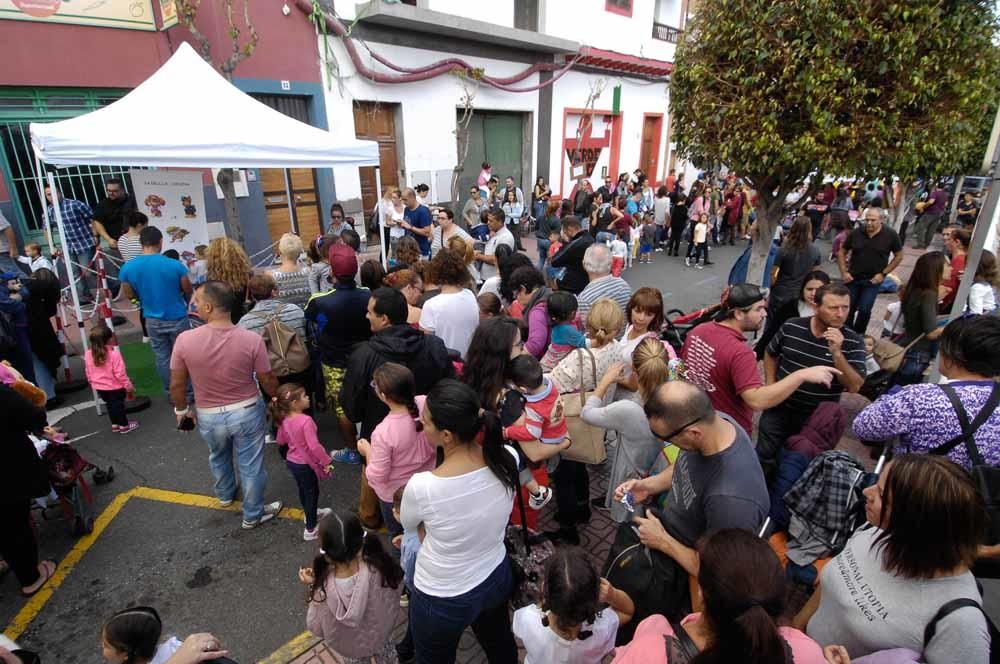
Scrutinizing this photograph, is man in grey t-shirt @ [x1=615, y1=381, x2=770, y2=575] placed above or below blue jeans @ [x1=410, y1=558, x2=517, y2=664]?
above

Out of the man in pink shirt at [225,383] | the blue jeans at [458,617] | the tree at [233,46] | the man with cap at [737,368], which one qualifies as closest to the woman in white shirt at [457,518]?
the blue jeans at [458,617]

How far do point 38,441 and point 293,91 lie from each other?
8772mm

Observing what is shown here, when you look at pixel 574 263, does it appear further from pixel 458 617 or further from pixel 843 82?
pixel 458 617

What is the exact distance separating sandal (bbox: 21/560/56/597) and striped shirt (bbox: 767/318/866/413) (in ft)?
16.2

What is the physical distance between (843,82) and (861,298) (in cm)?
273

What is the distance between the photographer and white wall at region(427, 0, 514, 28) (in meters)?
12.7

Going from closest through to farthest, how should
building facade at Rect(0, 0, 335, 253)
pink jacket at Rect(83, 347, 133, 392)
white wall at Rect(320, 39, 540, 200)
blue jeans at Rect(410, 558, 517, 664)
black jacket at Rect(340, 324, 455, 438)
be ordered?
1. blue jeans at Rect(410, 558, 517, 664)
2. black jacket at Rect(340, 324, 455, 438)
3. pink jacket at Rect(83, 347, 133, 392)
4. building facade at Rect(0, 0, 335, 253)
5. white wall at Rect(320, 39, 540, 200)

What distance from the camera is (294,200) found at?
11.1m

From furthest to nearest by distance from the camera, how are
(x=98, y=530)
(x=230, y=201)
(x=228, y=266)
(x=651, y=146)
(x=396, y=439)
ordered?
(x=651, y=146) → (x=230, y=201) → (x=228, y=266) → (x=98, y=530) → (x=396, y=439)

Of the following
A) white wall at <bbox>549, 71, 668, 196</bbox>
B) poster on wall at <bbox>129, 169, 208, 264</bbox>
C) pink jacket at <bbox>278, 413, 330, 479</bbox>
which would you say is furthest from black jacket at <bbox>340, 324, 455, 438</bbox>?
white wall at <bbox>549, 71, 668, 196</bbox>

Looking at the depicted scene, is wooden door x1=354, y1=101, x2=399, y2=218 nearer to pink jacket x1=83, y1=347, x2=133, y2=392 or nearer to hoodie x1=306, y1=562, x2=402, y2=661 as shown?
pink jacket x1=83, y1=347, x2=133, y2=392

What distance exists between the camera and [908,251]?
45.2 ft

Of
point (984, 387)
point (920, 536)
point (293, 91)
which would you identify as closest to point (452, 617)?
point (920, 536)

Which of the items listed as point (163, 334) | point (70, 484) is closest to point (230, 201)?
point (163, 334)
